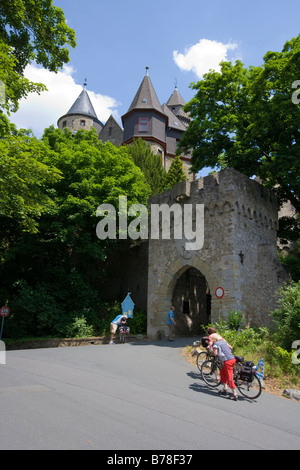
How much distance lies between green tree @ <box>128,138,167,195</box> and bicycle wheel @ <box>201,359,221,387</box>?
1843cm

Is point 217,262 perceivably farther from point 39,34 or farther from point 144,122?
point 144,122

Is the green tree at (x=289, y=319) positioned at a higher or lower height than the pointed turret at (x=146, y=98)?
lower

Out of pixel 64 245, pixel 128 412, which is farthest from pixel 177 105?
pixel 128 412

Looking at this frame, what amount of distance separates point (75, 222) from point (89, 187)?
1.87m

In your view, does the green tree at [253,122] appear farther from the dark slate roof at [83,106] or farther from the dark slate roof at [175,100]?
the dark slate roof at [175,100]

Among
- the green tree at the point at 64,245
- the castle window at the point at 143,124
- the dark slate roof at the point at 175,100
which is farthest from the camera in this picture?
the dark slate roof at the point at 175,100

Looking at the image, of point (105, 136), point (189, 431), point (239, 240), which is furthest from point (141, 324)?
point (105, 136)

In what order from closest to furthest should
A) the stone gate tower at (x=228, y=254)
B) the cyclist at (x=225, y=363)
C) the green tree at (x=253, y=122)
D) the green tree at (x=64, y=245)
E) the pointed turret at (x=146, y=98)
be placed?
the cyclist at (x=225, y=363) → the stone gate tower at (x=228, y=254) → the green tree at (x=253, y=122) → the green tree at (x=64, y=245) → the pointed turret at (x=146, y=98)

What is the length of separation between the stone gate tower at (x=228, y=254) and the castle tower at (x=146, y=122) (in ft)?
82.0

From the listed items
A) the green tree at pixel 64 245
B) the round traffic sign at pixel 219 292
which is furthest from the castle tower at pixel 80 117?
the round traffic sign at pixel 219 292

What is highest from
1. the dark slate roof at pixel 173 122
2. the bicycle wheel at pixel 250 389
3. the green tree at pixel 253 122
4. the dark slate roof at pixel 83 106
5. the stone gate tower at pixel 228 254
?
the dark slate roof at pixel 83 106

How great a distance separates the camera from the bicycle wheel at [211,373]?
7418 millimetres

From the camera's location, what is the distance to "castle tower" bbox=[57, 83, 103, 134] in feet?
153
